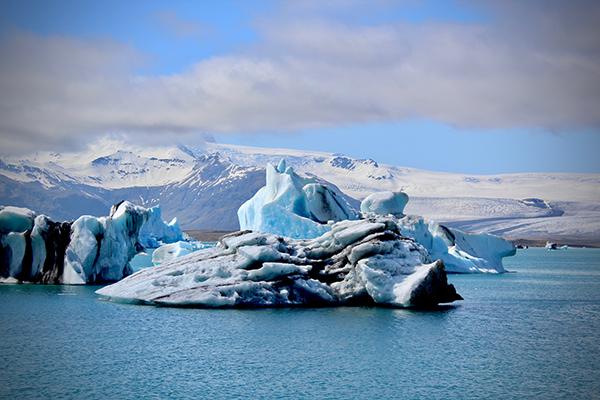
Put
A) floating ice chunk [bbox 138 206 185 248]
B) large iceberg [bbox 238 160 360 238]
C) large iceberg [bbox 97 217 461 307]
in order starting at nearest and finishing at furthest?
large iceberg [bbox 97 217 461 307], large iceberg [bbox 238 160 360 238], floating ice chunk [bbox 138 206 185 248]

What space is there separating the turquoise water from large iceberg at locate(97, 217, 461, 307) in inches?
27.2

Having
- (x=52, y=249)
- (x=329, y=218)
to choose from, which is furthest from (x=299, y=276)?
(x=329, y=218)

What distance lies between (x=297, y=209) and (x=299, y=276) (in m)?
15.7

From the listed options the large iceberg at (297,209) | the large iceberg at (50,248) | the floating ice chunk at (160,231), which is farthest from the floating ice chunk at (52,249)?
the floating ice chunk at (160,231)

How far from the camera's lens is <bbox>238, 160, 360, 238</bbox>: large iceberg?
42.7 m

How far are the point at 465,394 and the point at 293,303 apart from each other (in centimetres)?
1248

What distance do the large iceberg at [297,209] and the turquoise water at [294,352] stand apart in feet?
44.8

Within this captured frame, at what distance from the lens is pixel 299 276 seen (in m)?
28.8

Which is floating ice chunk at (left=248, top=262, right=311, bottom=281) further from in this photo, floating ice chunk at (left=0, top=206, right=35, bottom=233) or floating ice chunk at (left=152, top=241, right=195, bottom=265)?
floating ice chunk at (left=152, top=241, right=195, bottom=265)

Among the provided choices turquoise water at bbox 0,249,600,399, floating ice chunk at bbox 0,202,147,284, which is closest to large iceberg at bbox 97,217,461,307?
turquoise water at bbox 0,249,600,399

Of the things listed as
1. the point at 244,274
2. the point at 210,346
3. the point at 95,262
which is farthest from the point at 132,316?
the point at 95,262

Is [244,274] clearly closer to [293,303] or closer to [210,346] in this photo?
[293,303]

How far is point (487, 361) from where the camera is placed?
20.1 m

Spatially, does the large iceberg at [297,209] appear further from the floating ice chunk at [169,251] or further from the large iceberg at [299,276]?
the large iceberg at [299,276]
